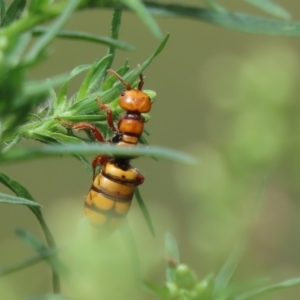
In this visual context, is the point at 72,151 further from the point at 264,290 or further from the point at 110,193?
the point at 110,193

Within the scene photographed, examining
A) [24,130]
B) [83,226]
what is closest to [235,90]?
[83,226]

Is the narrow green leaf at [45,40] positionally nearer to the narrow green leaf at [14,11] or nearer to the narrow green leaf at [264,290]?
the narrow green leaf at [14,11]

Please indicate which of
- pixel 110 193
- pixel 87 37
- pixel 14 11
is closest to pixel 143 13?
pixel 87 37

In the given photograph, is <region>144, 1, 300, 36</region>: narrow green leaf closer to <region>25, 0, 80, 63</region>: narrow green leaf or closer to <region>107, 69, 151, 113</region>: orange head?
<region>25, 0, 80, 63</region>: narrow green leaf

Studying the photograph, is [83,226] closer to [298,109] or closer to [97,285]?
[97,285]

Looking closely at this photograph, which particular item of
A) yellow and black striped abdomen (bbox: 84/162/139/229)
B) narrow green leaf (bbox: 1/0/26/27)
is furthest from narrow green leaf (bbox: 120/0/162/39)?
yellow and black striped abdomen (bbox: 84/162/139/229)
